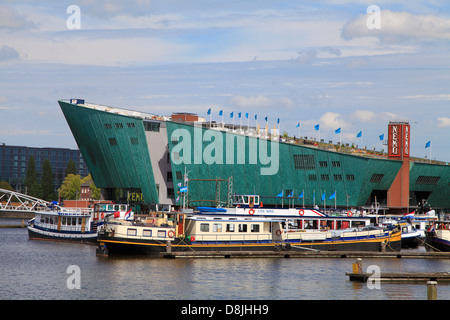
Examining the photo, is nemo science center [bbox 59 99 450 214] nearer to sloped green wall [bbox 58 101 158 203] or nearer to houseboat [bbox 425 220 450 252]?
sloped green wall [bbox 58 101 158 203]

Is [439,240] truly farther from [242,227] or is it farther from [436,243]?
[242,227]

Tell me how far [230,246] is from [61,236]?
35.1m

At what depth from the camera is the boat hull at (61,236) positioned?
99.5m

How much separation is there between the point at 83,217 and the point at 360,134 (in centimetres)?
5811

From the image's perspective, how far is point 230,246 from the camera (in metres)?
77.0

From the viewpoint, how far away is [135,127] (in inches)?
5664

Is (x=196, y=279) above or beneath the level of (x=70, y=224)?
beneath

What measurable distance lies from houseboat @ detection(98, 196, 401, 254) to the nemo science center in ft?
154

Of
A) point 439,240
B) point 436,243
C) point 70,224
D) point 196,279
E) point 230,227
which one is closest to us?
point 196,279

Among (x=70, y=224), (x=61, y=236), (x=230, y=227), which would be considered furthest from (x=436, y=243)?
(x=61, y=236)

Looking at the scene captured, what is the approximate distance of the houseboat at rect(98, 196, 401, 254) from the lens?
75000 mm

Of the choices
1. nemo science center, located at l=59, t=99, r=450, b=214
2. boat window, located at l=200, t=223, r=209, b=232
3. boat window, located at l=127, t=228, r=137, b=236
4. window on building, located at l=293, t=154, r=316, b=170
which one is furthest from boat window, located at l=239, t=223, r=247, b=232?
window on building, located at l=293, t=154, r=316, b=170

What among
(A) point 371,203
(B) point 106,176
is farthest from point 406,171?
(B) point 106,176
